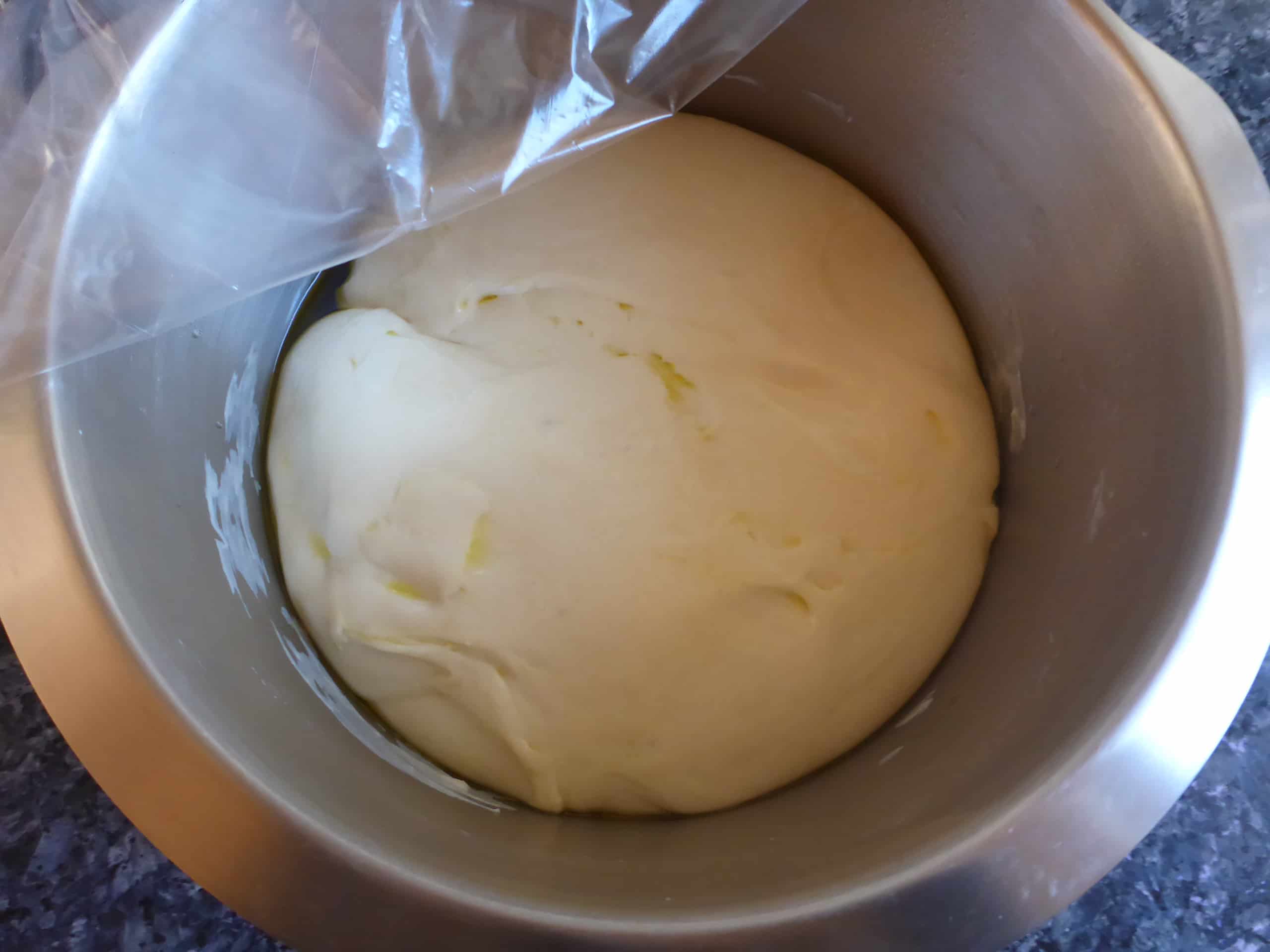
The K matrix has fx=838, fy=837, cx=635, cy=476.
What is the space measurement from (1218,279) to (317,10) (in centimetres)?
63

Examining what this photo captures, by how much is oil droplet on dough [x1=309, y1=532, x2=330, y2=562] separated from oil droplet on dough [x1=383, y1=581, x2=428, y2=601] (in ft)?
0.19

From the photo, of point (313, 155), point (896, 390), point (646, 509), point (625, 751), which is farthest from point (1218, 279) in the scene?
point (313, 155)

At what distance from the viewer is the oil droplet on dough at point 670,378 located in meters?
0.72

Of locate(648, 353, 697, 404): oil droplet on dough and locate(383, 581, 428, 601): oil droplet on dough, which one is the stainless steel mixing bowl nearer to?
locate(383, 581, 428, 601): oil droplet on dough

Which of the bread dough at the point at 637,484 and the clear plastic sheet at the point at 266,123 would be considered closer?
the clear plastic sheet at the point at 266,123

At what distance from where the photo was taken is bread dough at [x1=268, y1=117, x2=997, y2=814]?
661 mm

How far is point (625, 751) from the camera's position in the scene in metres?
0.66

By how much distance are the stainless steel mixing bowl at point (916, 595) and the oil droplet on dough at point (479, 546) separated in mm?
155

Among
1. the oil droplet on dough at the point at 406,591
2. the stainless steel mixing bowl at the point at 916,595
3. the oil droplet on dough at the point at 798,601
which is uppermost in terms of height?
the stainless steel mixing bowl at the point at 916,595

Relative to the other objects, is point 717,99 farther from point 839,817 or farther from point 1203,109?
point 839,817

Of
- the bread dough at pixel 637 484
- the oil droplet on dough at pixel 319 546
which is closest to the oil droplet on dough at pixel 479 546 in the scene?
the bread dough at pixel 637 484

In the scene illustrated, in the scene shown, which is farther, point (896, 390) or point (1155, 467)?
point (896, 390)

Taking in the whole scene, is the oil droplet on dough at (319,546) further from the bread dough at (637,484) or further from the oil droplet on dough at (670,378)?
the oil droplet on dough at (670,378)

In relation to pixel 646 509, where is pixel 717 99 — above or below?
above
